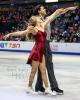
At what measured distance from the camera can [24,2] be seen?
30656 millimetres

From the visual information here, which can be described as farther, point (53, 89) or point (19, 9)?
point (19, 9)

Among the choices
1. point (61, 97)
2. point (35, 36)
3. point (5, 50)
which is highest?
point (35, 36)

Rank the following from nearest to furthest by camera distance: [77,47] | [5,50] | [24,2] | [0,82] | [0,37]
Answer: [0,82]
[77,47]
[5,50]
[0,37]
[24,2]

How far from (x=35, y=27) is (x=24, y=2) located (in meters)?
24.2

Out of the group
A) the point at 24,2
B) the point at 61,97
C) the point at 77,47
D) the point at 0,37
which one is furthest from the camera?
the point at 24,2

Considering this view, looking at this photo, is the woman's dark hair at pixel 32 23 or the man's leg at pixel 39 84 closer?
the woman's dark hair at pixel 32 23

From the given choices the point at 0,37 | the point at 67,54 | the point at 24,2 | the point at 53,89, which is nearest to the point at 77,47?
the point at 67,54

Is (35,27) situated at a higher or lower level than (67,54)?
higher

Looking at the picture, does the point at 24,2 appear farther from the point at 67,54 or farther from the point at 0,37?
the point at 67,54

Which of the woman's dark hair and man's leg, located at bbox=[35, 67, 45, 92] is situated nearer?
the woman's dark hair

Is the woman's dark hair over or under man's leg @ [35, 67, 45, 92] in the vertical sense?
over

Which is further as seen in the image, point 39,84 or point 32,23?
point 39,84

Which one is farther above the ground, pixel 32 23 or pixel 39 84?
pixel 32 23

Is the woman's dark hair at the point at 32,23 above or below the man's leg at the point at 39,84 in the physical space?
above
